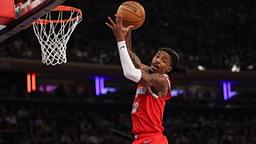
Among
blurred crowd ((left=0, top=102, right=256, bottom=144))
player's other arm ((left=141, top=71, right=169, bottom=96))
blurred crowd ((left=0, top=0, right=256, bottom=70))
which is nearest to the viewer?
player's other arm ((left=141, top=71, right=169, bottom=96))

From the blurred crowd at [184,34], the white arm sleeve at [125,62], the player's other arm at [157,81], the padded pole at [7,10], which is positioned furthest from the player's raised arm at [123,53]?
the blurred crowd at [184,34]

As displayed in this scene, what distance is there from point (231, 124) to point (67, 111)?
220 inches

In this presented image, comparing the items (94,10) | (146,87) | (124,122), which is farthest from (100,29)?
(146,87)

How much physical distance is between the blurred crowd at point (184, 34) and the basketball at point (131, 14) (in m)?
9.55

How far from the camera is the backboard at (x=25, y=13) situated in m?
4.90

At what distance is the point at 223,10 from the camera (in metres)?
19.4

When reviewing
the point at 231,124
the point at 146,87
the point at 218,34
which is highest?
the point at 218,34

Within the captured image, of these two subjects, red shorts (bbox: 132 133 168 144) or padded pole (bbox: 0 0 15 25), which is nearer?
red shorts (bbox: 132 133 168 144)

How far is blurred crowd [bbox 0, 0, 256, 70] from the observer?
49.9ft

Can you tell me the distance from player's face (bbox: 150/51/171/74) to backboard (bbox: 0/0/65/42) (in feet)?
3.43

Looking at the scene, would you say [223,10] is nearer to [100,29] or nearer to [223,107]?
[223,107]

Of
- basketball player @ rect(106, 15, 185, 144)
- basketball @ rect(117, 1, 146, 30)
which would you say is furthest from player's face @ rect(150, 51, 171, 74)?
basketball @ rect(117, 1, 146, 30)

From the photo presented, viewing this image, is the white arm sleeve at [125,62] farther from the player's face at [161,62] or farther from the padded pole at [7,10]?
the padded pole at [7,10]

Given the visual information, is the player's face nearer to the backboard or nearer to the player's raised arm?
the player's raised arm
